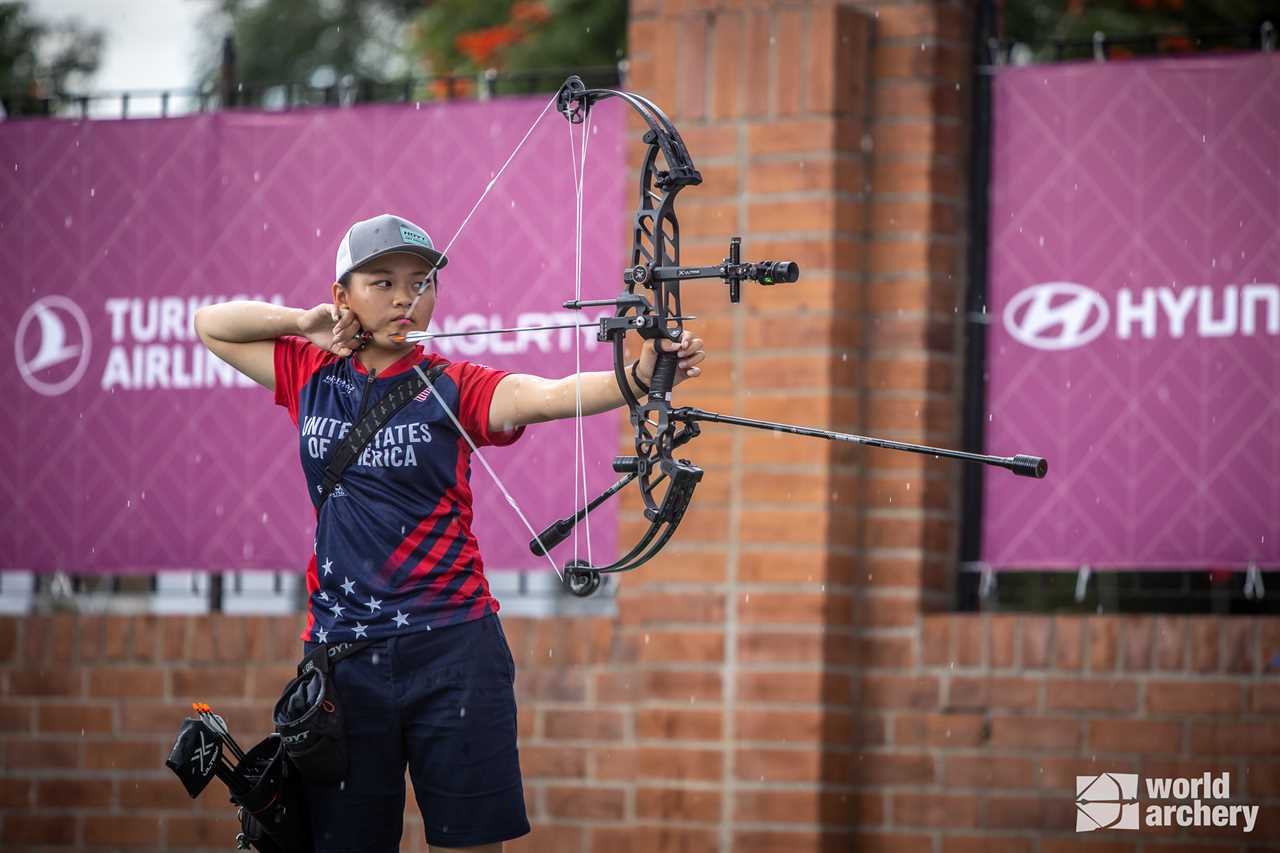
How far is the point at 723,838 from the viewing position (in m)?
5.61

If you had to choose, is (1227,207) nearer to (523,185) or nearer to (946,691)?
(946,691)

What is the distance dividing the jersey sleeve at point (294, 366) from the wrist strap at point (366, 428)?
0.83 feet

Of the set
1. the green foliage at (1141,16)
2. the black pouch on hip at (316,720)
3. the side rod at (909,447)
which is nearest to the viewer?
the side rod at (909,447)

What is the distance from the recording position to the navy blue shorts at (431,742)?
396 cm

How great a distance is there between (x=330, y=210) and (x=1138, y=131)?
8.73ft

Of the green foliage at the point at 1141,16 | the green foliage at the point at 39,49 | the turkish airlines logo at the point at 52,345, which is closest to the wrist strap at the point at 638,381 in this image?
the turkish airlines logo at the point at 52,345

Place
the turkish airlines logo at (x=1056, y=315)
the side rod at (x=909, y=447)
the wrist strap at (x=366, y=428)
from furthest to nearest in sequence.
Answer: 1. the turkish airlines logo at (x=1056, y=315)
2. the wrist strap at (x=366, y=428)
3. the side rod at (x=909, y=447)

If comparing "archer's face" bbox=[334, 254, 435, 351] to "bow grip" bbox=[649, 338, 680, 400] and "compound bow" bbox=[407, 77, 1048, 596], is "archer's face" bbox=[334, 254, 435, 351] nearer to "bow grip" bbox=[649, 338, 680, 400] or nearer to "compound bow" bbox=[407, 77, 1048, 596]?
"compound bow" bbox=[407, 77, 1048, 596]

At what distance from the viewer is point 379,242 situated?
160 inches

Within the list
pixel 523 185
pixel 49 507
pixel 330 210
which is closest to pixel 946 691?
pixel 523 185

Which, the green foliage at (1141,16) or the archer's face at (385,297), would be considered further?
the green foliage at (1141,16)

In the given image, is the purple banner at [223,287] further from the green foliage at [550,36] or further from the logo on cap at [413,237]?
the green foliage at [550,36]

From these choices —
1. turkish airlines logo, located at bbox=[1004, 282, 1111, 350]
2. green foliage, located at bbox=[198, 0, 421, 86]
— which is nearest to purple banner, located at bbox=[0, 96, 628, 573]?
turkish airlines logo, located at bbox=[1004, 282, 1111, 350]

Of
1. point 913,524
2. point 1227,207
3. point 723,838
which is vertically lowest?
point 723,838
